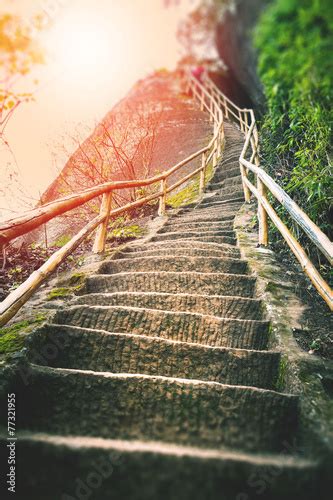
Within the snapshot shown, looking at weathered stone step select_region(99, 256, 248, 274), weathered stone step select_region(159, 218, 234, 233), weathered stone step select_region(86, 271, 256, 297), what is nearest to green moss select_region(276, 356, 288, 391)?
weathered stone step select_region(86, 271, 256, 297)

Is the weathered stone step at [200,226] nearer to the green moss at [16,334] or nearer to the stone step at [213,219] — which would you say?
the stone step at [213,219]

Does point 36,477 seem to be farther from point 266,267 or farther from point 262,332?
point 266,267

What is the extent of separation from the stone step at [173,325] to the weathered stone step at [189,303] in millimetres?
190

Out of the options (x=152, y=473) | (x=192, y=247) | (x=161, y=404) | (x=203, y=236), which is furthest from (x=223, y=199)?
(x=152, y=473)

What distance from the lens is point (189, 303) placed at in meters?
2.46

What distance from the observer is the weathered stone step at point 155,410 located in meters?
1.45

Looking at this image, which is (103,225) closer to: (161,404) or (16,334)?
(16,334)

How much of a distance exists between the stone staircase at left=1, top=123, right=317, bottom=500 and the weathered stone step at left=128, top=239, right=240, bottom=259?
0.64 meters

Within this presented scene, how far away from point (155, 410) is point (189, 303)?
100cm

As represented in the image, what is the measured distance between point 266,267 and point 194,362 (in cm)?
135

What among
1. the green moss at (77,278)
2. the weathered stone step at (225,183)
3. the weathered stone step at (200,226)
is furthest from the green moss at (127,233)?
the weathered stone step at (225,183)

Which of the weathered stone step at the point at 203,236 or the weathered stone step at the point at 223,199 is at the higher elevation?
the weathered stone step at the point at 223,199

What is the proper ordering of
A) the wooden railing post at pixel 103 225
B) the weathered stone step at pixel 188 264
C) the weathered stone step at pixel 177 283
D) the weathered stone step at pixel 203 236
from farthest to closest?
1. the weathered stone step at pixel 203 236
2. the wooden railing post at pixel 103 225
3. the weathered stone step at pixel 188 264
4. the weathered stone step at pixel 177 283

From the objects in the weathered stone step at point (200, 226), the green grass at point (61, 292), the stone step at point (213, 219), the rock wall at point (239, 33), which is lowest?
the green grass at point (61, 292)
